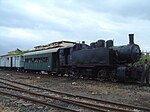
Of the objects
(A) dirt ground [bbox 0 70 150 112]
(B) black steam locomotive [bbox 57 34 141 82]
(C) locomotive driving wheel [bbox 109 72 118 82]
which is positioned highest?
(B) black steam locomotive [bbox 57 34 141 82]

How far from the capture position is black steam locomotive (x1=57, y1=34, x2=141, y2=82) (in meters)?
17.4

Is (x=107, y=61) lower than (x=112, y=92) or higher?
higher

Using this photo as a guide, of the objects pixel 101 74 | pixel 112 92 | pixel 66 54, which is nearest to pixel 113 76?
pixel 101 74

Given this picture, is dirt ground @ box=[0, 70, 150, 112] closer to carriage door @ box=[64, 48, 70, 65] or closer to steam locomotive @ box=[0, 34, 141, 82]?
steam locomotive @ box=[0, 34, 141, 82]

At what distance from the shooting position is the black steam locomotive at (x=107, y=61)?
17.4m

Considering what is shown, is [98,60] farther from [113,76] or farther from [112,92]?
[112,92]

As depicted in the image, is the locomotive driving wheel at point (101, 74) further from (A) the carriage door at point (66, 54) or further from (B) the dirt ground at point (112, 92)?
(A) the carriage door at point (66, 54)

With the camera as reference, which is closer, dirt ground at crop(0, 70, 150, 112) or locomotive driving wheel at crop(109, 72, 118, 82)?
dirt ground at crop(0, 70, 150, 112)

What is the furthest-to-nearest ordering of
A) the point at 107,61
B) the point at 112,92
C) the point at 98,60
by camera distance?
the point at 98,60
the point at 107,61
the point at 112,92

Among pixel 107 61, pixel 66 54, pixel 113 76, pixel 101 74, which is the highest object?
pixel 66 54

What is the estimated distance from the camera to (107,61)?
1828 cm

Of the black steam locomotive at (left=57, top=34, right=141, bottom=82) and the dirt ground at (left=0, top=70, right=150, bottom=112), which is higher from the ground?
the black steam locomotive at (left=57, top=34, right=141, bottom=82)

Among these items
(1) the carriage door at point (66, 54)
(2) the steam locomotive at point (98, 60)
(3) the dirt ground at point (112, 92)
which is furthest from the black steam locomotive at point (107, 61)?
(1) the carriage door at point (66, 54)

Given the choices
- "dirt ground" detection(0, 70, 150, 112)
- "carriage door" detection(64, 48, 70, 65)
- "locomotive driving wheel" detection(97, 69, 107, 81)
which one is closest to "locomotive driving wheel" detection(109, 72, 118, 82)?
"locomotive driving wheel" detection(97, 69, 107, 81)
